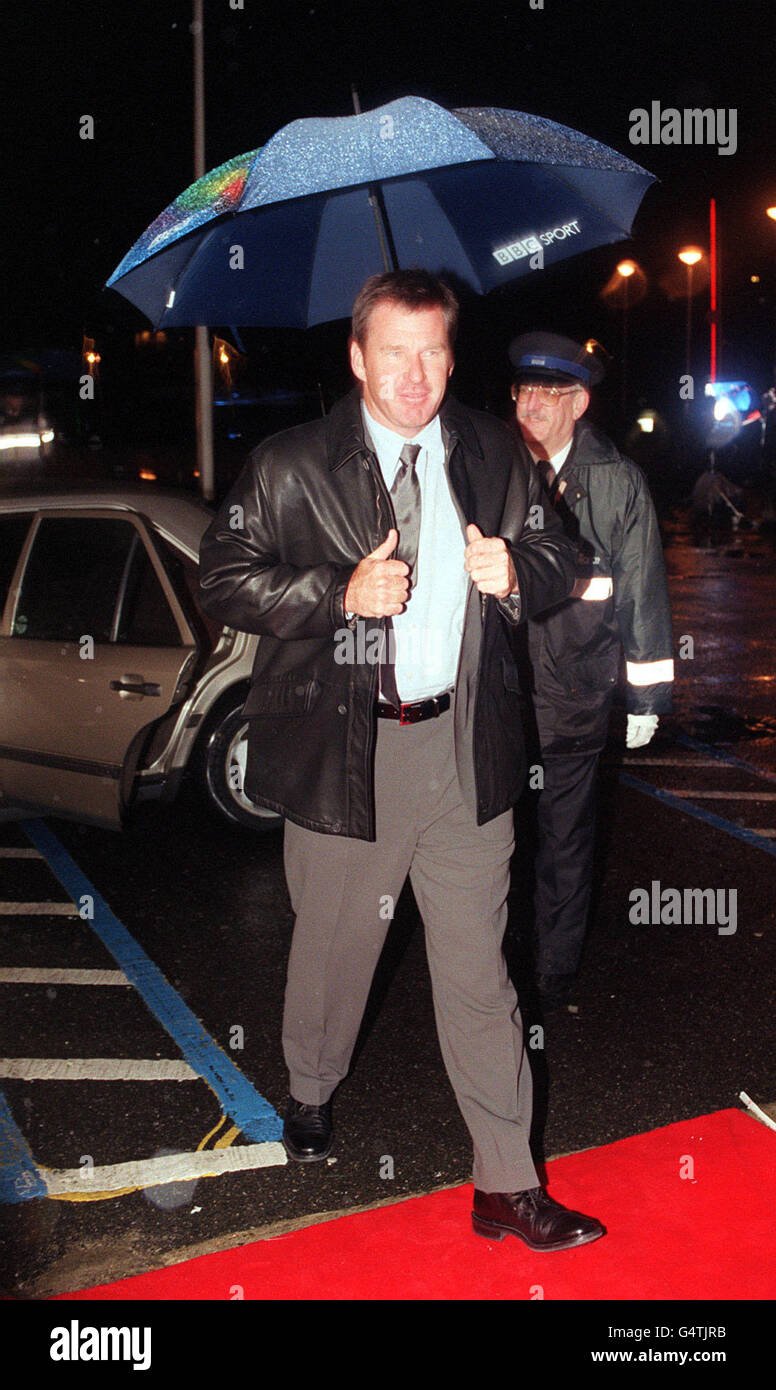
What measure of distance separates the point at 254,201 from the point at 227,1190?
233 centimetres

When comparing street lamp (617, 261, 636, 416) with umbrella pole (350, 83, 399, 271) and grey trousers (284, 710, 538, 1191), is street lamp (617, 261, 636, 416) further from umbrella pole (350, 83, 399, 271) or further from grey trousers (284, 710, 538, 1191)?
grey trousers (284, 710, 538, 1191)

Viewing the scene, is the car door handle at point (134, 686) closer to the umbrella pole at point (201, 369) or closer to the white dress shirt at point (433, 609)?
the white dress shirt at point (433, 609)

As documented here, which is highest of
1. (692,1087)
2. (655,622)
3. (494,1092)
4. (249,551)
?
(249,551)

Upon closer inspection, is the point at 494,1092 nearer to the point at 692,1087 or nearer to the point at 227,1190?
the point at 227,1190

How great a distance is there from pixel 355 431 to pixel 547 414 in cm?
125

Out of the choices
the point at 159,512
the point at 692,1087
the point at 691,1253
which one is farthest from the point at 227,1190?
the point at 159,512

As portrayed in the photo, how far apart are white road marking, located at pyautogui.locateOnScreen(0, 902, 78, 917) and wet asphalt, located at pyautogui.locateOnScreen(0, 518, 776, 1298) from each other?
58mm

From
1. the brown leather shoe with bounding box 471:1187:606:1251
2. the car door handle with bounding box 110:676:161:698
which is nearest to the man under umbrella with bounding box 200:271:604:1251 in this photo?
the brown leather shoe with bounding box 471:1187:606:1251

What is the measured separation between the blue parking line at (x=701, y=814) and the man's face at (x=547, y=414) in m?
2.54

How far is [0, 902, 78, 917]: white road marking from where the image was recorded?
5.21 metres

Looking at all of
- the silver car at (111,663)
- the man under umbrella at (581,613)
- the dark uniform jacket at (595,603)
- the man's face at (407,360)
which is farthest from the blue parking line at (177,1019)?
the man's face at (407,360)

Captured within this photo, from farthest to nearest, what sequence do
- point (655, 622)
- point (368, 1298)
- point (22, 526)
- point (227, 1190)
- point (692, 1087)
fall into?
point (22, 526) < point (655, 622) < point (692, 1087) < point (227, 1190) < point (368, 1298)

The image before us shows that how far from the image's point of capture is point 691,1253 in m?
2.97

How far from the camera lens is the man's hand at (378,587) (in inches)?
107
